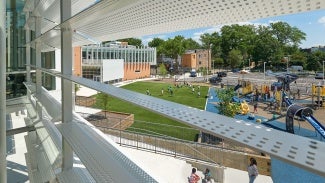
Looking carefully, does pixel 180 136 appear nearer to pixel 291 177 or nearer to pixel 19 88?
pixel 291 177

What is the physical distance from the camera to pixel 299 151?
54 cm

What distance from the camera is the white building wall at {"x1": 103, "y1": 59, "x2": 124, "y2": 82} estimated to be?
86.5 ft

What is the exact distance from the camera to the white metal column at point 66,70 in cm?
182

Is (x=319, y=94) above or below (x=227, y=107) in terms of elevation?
above

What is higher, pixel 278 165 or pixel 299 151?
pixel 299 151

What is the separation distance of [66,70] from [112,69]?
2613 centimetres

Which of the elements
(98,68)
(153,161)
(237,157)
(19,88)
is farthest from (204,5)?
(98,68)

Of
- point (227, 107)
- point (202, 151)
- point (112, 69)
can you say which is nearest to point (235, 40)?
point (112, 69)

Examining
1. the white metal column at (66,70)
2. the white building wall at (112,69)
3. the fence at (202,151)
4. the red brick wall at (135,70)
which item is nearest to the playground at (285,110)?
the fence at (202,151)

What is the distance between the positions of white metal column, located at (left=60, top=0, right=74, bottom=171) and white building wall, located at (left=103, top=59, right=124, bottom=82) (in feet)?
80.4

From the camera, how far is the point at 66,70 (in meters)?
1.94

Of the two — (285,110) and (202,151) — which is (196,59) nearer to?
(285,110)

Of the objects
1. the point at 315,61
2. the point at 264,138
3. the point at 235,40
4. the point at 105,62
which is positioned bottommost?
the point at 264,138

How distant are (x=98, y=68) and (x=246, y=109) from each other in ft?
50.1
